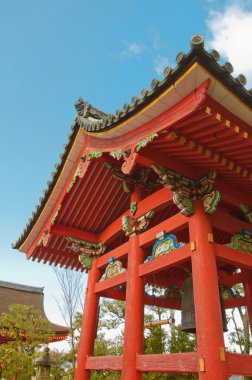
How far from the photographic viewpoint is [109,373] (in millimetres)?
11555

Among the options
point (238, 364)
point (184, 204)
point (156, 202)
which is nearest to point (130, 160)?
point (184, 204)

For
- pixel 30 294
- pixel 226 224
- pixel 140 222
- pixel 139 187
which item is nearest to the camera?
pixel 226 224

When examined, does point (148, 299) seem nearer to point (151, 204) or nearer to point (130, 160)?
point (151, 204)

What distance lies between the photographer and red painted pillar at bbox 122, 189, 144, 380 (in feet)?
13.5

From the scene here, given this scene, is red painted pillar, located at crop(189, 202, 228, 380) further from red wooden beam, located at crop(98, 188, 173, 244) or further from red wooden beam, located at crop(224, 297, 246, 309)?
red wooden beam, located at crop(224, 297, 246, 309)

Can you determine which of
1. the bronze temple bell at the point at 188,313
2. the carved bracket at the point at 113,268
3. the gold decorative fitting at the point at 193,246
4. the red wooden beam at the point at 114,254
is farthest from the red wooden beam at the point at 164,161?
the carved bracket at the point at 113,268

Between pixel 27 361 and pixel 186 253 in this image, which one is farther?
pixel 27 361

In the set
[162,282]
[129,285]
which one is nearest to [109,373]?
[162,282]

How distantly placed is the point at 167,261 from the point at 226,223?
1.06 m

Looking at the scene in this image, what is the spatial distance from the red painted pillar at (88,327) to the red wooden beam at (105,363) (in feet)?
0.49

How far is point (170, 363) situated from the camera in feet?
11.8

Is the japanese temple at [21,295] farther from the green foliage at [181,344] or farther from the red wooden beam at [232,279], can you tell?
the red wooden beam at [232,279]

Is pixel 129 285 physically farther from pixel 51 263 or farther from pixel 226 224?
pixel 51 263

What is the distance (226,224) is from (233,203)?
15.9 inches
